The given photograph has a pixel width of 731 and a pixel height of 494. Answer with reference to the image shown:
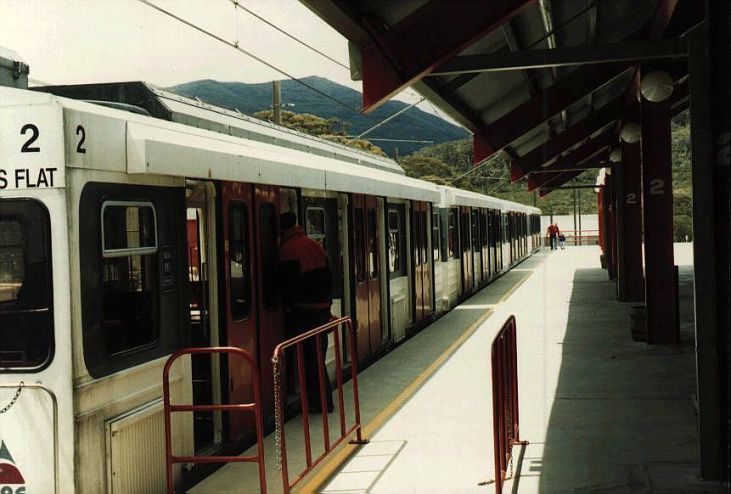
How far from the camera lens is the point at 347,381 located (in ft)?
35.5

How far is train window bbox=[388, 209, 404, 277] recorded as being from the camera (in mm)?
13398

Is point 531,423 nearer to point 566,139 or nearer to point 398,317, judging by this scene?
point 398,317

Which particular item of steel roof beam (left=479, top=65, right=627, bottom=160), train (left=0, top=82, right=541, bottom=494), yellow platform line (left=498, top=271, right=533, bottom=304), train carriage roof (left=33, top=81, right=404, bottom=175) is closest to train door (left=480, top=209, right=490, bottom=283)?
yellow platform line (left=498, top=271, right=533, bottom=304)

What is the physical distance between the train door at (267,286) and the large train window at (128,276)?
190 centimetres

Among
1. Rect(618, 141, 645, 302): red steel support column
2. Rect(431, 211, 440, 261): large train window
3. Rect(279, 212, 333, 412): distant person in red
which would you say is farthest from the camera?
Rect(431, 211, 440, 261): large train window

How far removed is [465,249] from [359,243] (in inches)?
469

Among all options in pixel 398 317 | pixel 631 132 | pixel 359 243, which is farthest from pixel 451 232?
pixel 359 243

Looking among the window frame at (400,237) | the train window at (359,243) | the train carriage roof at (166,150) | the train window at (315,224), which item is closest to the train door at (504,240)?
the window frame at (400,237)

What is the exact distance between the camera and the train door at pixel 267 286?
25.6 ft

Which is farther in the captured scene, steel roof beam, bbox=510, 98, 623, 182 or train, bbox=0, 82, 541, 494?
steel roof beam, bbox=510, 98, 623, 182

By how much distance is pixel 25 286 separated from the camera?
5.09m

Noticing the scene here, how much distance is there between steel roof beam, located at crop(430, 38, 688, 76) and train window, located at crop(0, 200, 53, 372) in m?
4.38

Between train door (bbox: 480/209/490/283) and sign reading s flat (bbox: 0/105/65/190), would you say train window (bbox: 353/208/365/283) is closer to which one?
sign reading s flat (bbox: 0/105/65/190)

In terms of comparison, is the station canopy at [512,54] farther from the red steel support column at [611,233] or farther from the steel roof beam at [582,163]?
the red steel support column at [611,233]
